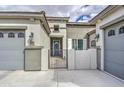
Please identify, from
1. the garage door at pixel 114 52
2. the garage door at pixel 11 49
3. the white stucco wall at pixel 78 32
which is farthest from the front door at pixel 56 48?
the garage door at pixel 114 52

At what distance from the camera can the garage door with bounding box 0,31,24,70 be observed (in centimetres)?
997

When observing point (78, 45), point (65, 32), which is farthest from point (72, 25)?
point (78, 45)

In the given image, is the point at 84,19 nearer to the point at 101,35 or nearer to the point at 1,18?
the point at 101,35

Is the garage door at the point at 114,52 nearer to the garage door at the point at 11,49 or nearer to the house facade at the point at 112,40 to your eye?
the house facade at the point at 112,40

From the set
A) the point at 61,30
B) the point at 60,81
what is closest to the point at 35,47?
the point at 60,81

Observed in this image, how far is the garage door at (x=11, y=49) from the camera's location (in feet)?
32.7

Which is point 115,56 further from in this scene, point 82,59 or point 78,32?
point 78,32

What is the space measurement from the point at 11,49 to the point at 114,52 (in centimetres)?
661

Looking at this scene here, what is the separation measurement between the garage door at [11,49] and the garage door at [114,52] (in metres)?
5.58
